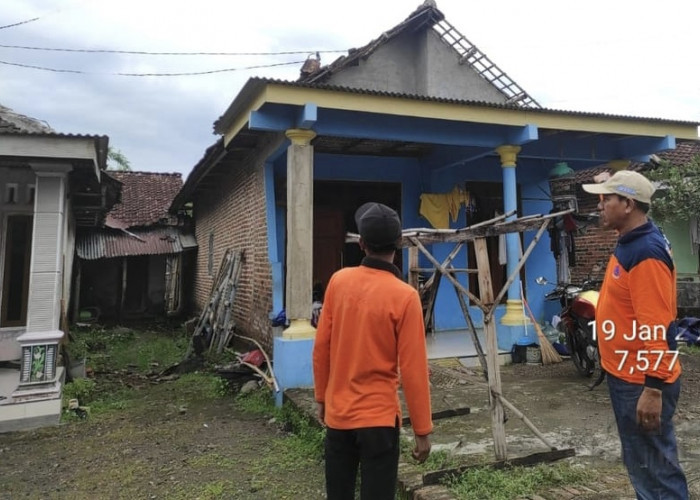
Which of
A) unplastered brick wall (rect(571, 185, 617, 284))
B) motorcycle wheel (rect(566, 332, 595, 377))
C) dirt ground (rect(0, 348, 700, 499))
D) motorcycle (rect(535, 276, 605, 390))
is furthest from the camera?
unplastered brick wall (rect(571, 185, 617, 284))

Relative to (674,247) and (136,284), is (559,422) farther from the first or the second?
(136,284)

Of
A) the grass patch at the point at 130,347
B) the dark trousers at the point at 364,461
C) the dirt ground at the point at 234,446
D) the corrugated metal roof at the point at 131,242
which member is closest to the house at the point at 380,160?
the dirt ground at the point at 234,446

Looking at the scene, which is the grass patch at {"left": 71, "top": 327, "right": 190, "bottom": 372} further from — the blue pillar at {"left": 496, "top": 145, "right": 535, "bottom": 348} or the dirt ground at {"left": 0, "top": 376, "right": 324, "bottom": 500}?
the blue pillar at {"left": 496, "top": 145, "right": 535, "bottom": 348}

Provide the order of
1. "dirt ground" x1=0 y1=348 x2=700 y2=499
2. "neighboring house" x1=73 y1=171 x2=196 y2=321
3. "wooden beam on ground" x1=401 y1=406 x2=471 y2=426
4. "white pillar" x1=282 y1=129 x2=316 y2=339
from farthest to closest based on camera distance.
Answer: "neighboring house" x1=73 y1=171 x2=196 y2=321, "white pillar" x1=282 y1=129 x2=316 y2=339, "wooden beam on ground" x1=401 y1=406 x2=471 y2=426, "dirt ground" x1=0 y1=348 x2=700 y2=499

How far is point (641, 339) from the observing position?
6.48ft

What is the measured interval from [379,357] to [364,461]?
16.5 inches

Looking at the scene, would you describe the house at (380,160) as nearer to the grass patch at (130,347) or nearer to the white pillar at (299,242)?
the white pillar at (299,242)

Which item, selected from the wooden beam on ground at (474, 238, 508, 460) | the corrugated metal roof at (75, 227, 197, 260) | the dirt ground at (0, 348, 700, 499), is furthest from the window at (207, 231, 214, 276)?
the wooden beam on ground at (474, 238, 508, 460)

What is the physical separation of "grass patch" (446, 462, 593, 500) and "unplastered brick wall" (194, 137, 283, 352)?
147 inches

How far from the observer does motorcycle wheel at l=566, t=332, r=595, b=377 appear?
18.3 ft

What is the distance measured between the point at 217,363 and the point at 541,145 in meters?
5.95

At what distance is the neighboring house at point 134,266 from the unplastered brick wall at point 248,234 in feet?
14.1

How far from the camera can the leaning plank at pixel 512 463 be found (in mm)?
2898

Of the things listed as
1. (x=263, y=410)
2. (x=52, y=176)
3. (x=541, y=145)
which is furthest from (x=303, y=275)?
(x=541, y=145)
